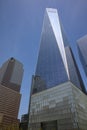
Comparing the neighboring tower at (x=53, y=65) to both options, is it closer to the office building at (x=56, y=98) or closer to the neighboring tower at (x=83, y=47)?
the office building at (x=56, y=98)

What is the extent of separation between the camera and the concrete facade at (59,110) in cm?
3095

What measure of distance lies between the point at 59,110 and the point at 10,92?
10570 cm

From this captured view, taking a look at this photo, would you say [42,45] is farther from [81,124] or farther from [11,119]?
[11,119]

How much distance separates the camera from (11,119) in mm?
111188

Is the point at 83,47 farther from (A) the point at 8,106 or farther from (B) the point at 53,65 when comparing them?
(A) the point at 8,106

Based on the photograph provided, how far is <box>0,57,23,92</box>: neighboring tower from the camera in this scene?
511ft

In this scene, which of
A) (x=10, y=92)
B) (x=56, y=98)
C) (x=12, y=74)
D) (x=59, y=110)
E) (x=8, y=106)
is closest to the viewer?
(x=59, y=110)

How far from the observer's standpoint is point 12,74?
165500 mm

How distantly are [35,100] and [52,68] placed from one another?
1512cm

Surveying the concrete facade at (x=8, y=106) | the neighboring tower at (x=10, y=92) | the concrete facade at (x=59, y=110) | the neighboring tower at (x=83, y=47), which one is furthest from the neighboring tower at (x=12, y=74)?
the concrete facade at (x=59, y=110)

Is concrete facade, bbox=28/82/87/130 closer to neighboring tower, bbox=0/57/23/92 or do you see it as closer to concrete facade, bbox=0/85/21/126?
concrete facade, bbox=0/85/21/126

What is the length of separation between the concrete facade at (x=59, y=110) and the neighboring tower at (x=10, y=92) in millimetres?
55068

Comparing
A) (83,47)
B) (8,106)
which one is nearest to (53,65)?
(83,47)

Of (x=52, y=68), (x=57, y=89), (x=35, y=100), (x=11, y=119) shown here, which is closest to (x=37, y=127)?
(x=35, y=100)
